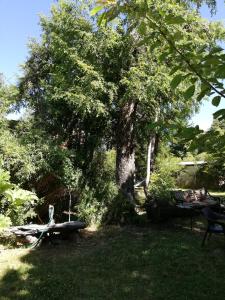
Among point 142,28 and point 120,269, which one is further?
point 120,269

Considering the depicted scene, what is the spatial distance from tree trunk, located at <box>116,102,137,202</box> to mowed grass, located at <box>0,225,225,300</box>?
3148 millimetres

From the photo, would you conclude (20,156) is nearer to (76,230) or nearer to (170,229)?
(76,230)

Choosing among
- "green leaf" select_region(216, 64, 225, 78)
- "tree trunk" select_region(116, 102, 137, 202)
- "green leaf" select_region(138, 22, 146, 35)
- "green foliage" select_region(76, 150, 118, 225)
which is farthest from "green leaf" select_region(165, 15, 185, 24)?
"tree trunk" select_region(116, 102, 137, 202)

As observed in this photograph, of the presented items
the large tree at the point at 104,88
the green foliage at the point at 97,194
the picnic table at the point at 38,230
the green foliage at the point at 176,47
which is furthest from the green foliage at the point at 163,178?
the green foliage at the point at 176,47

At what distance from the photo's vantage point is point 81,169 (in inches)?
463

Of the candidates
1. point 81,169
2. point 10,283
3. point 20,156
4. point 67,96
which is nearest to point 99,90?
point 67,96

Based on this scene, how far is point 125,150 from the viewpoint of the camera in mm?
12961

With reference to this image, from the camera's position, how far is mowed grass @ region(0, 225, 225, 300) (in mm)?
6188

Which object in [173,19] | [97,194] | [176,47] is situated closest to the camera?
[173,19]

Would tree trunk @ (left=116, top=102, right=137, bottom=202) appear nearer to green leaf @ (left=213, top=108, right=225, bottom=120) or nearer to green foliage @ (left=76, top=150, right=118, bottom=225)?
green foliage @ (left=76, top=150, right=118, bottom=225)

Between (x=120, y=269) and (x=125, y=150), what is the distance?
20.1ft

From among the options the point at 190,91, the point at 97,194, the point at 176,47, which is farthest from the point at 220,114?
the point at 97,194

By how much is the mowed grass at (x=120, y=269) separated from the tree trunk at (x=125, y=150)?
315 centimetres

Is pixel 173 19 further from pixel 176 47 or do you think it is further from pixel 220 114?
pixel 220 114
